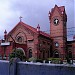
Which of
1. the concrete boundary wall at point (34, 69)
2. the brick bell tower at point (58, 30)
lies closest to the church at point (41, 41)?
the brick bell tower at point (58, 30)

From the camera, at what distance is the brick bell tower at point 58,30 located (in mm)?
52812

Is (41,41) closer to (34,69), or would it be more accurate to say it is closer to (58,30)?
(58,30)

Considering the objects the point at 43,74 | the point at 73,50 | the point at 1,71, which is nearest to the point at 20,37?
the point at 73,50

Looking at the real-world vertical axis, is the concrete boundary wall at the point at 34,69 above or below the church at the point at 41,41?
below

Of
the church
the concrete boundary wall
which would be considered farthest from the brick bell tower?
the concrete boundary wall

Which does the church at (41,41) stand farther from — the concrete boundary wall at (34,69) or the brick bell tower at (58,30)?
the concrete boundary wall at (34,69)

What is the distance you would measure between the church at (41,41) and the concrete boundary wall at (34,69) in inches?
1004

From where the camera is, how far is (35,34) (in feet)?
154

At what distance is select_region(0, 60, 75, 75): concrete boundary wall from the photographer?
41.7ft

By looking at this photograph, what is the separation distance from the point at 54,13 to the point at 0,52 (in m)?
16.4

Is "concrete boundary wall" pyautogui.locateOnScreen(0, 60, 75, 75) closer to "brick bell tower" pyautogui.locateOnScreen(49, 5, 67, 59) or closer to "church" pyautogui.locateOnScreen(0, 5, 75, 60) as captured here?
"church" pyautogui.locateOnScreen(0, 5, 75, 60)

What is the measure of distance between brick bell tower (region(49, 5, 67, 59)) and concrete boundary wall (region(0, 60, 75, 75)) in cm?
3482

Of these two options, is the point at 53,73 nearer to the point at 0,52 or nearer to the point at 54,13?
the point at 0,52

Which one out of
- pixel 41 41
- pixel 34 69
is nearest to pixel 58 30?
pixel 41 41
